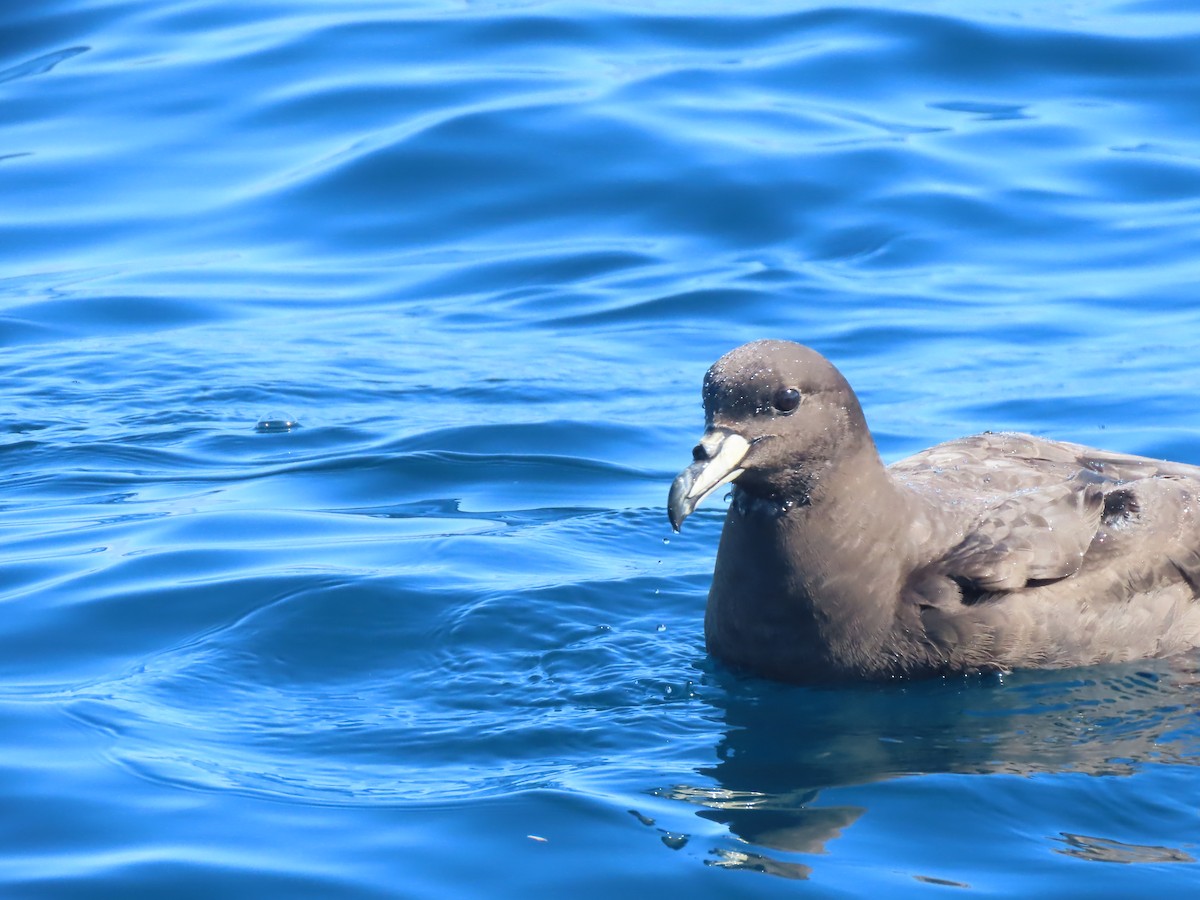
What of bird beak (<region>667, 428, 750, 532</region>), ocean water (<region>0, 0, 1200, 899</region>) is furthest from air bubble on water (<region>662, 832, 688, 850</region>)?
bird beak (<region>667, 428, 750, 532</region>)

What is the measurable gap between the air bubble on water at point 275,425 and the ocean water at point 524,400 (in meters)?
0.02

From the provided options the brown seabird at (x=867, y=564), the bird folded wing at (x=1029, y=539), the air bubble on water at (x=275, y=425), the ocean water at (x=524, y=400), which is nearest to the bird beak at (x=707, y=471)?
the brown seabird at (x=867, y=564)

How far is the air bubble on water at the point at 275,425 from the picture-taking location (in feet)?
30.9

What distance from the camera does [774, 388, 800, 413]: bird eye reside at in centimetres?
585

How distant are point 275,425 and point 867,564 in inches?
169

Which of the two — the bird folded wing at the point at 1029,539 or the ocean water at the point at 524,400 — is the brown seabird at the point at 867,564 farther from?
the ocean water at the point at 524,400

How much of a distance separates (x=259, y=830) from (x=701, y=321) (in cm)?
651

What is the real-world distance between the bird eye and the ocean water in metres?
0.98

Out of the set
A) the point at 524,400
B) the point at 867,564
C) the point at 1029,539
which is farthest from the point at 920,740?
the point at 524,400

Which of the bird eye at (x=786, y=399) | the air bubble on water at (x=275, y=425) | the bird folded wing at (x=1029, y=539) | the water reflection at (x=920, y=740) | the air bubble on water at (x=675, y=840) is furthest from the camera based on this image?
A: the air bubble on water at (x=275, y=425)

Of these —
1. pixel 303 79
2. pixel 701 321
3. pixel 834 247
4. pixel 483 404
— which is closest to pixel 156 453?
pixel 483 404

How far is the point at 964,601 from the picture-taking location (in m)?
6.11

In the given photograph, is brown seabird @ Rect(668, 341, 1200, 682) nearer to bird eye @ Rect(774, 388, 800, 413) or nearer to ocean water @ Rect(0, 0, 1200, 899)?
bird eye @ Rect(774, 388, 800, 413)

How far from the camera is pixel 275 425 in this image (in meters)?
9.48
